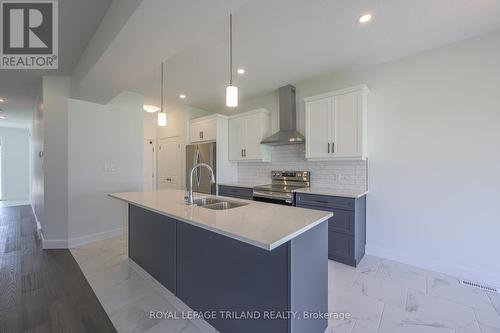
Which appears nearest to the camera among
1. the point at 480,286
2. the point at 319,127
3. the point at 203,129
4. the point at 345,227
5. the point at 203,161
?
the point at 480,286

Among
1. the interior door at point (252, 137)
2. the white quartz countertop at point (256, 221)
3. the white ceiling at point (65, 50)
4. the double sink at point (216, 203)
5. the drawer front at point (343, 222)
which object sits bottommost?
the drawer front at point (343, 222)

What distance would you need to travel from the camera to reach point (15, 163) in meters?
7.25

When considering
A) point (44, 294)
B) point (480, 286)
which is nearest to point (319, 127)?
point (480, 286)

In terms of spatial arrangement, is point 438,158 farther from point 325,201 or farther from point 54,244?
point 54,244

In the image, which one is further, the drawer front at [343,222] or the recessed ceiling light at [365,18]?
the drawer front at [343,222]

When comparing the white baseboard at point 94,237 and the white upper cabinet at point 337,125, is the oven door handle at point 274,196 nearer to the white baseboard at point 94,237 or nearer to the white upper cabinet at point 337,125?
the white upper cabinet at point 337,125

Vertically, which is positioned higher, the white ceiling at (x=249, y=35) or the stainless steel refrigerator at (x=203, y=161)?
the white ceiling at (x=249, y=35)

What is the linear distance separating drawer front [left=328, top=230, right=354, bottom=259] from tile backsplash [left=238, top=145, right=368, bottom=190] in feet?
2.60

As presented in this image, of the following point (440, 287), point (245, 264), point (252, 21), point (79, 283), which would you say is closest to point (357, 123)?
point (252, 21)

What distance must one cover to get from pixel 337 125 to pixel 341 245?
5.35 feet

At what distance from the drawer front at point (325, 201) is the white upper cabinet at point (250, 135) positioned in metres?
1.22

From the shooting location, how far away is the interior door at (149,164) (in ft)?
17.4

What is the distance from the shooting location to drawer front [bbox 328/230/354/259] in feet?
8.58

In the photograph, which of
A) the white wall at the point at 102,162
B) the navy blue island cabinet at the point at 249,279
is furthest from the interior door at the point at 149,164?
the navy blue island cabinet at the point at 249,279
